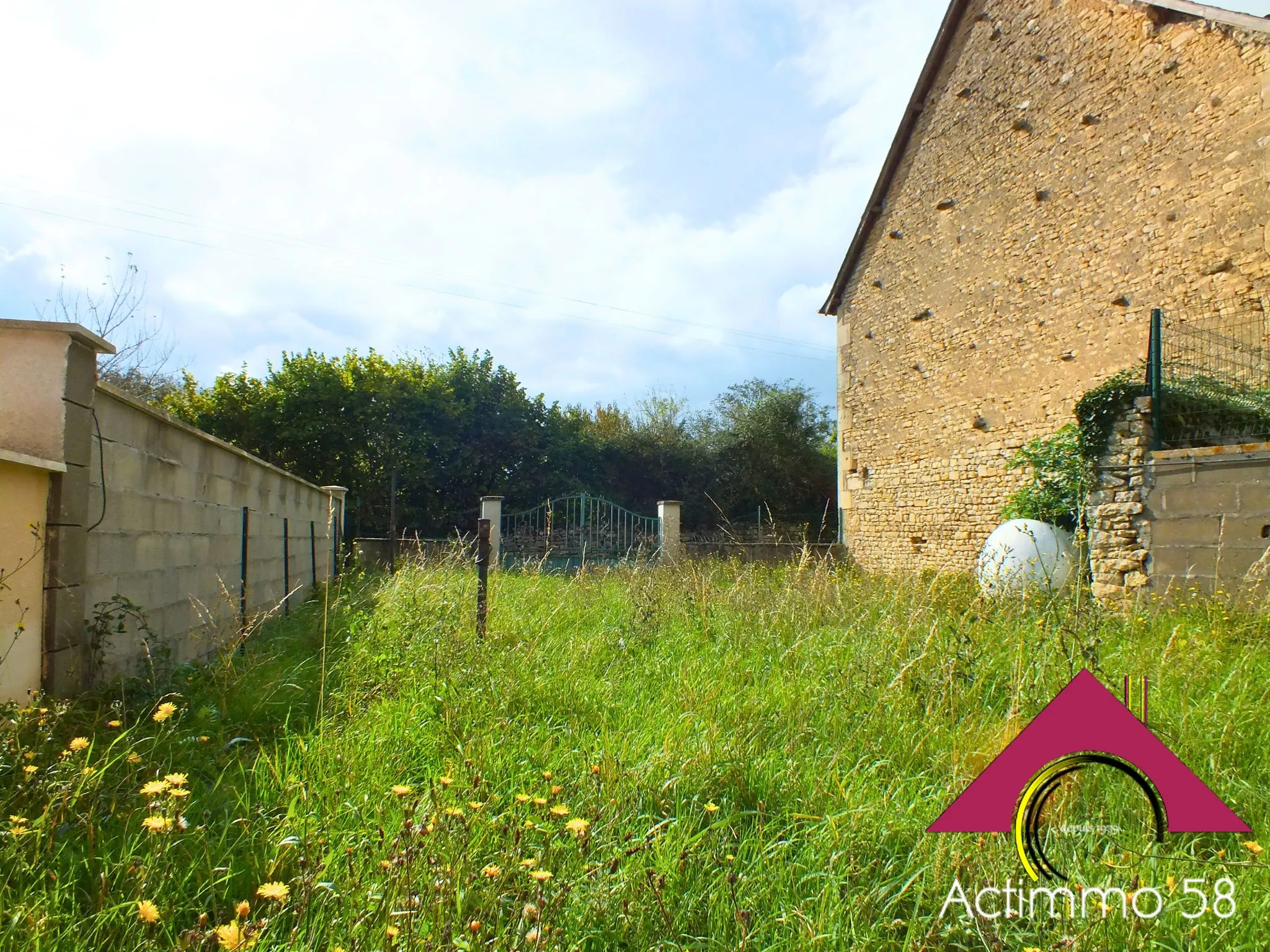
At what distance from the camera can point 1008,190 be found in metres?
11.1

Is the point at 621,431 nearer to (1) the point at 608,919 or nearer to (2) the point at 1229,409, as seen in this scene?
(2) the point at 1229,409

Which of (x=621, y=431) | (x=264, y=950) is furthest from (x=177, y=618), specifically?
(x=621, y=431)

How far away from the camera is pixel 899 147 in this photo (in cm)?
1304

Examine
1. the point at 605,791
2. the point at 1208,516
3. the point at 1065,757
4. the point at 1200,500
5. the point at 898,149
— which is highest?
the point at 898,149

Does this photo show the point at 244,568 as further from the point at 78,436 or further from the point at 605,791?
the point at 605,791

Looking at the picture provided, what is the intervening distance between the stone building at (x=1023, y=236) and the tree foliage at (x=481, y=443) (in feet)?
12.2

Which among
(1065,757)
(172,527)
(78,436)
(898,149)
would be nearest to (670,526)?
(898,149)

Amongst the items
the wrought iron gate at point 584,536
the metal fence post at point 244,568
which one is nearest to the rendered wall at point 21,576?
the metal fence post at point 244,568

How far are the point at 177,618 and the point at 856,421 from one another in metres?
12.0

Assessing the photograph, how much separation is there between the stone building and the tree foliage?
12.2 ft

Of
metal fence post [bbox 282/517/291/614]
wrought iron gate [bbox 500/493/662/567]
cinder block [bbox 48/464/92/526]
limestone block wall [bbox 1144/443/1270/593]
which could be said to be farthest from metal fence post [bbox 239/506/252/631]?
limestone block wall [bbox 1144/443/1270/593]

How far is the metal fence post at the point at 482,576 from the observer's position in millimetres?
4883

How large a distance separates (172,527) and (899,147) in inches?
515

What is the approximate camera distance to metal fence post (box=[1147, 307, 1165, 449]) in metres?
7.00
